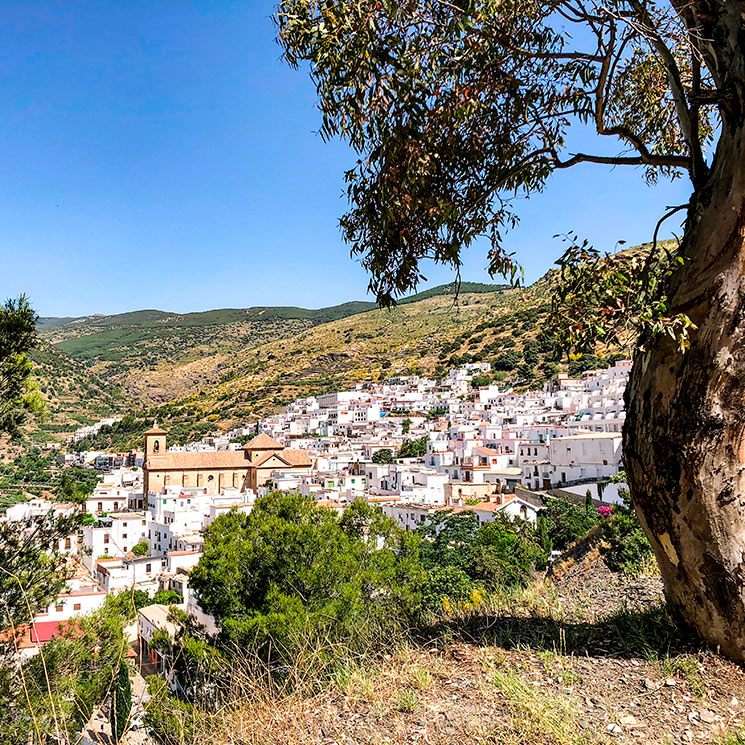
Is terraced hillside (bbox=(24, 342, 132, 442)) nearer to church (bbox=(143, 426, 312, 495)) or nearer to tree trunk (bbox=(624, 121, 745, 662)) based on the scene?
church (bbox=(143, 426, 312, 495))

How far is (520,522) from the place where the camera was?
2728 centimetres

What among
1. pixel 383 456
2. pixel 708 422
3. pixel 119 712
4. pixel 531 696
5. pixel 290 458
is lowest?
pixel 383 456

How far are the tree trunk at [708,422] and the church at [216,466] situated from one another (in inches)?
1836

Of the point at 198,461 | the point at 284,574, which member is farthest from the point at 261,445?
the point at 284,574

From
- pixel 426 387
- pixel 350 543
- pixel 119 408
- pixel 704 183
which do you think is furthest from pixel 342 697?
pixel 119 408

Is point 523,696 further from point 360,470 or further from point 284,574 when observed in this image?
point 360,470

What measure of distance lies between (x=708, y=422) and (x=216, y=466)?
164 feet

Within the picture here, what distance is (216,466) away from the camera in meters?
50.2

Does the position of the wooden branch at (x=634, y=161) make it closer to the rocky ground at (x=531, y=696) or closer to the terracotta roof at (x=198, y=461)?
the rocky ground at (x=531, y=696)

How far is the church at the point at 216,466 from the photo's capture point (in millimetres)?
48312

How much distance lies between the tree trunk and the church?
1836 inches

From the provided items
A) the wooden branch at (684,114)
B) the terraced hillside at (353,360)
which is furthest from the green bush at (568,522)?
the terraced hillside at (353,360)

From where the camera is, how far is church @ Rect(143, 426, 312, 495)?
159 feet

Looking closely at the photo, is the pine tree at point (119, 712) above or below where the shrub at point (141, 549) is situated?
above
